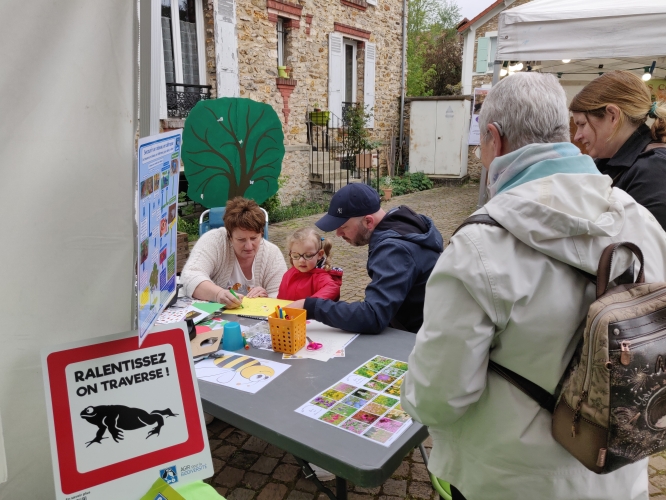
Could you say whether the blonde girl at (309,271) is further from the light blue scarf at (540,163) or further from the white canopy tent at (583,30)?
the white canopy tent at (583,30)

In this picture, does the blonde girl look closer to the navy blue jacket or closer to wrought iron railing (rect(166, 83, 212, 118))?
the navy blue jacket

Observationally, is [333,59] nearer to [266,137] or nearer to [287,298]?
[266,137]

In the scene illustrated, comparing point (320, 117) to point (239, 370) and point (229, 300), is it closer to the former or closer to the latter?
point (229, 300)

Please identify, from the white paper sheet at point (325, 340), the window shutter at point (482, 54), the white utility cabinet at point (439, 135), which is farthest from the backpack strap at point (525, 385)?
the window shutter at point (482, 54)

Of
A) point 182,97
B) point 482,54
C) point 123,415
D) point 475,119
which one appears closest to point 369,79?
point 482,54

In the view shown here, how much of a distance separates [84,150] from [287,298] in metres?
1.96

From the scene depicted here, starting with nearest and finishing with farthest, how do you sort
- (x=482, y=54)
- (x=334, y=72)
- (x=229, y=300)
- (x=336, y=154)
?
(x=229, y=300) < (x=334, y=72) < (x=336, y=154) < (x=482, y=54)

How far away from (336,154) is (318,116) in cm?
121

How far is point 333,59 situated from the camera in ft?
35.7

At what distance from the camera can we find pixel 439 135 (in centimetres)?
1388

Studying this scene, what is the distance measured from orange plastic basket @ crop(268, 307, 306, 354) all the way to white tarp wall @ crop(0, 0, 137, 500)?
907mm

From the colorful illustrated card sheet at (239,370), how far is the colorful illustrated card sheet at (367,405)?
0.25 m

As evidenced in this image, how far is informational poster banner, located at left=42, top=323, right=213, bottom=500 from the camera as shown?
97cm

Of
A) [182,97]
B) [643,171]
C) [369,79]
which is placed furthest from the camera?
[369,79]
